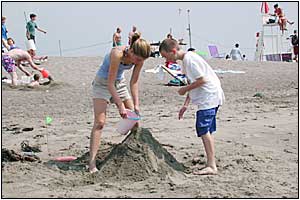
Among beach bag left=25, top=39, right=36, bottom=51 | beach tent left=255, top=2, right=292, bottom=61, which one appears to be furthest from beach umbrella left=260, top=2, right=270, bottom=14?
beach bag left=25, top=39, right=36, bottom=51

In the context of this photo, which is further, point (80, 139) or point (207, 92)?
point (80, 139)

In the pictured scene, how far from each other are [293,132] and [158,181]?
129 inches

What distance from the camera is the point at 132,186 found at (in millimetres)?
4887

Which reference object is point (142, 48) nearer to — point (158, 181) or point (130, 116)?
point (130, 116)

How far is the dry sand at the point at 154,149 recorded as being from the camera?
4.77m

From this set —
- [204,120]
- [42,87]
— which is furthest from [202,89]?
[42,87]

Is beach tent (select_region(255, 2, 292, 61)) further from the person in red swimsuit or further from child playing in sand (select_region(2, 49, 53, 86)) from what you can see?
child playing in sand (select_region(2, 49, 53, 86))

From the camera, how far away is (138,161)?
209 inches

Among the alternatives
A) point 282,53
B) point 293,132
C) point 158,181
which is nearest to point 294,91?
point 293,132

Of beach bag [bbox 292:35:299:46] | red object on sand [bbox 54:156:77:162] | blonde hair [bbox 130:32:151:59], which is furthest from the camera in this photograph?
beach bag [bbox 292:35:299:46]

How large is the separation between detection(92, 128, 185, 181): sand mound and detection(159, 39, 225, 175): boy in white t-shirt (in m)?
0.37

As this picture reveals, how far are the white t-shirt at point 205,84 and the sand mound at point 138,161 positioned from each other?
70cm

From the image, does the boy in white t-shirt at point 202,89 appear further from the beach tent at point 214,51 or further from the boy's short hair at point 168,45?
the beach tent at point 214,51

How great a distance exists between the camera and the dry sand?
15.7 feet
